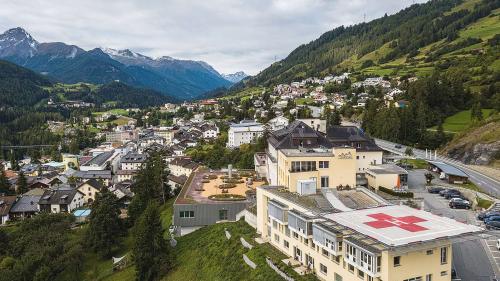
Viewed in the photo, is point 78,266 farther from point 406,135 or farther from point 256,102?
point 256,102

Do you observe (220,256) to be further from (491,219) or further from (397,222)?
(491,219)

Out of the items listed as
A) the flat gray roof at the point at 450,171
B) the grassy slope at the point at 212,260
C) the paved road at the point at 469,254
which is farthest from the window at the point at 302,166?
the flat gray roof at the point at 450,171

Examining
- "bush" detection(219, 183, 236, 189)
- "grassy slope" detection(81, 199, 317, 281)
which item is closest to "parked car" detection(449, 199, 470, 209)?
"grassy slope" detection(81, 199, 317, 281)

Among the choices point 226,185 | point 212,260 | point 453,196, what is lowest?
point 212,260

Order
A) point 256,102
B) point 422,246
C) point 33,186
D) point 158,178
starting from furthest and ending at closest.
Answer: point 256,102 < point 33,186 < point 158,178 < point 422,246

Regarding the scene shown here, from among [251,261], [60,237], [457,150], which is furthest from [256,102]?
[251,261]

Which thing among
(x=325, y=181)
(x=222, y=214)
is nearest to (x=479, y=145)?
(x=325, y=181)

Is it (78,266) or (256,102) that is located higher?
(256,102)
